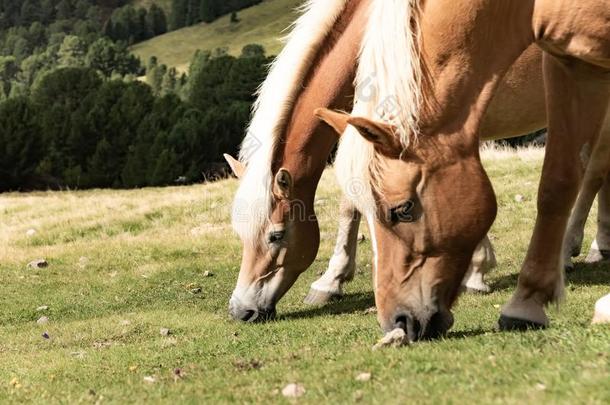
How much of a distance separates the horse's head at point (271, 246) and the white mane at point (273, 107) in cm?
1

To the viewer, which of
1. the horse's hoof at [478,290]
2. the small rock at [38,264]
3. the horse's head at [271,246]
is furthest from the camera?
the small rock at [38,264]

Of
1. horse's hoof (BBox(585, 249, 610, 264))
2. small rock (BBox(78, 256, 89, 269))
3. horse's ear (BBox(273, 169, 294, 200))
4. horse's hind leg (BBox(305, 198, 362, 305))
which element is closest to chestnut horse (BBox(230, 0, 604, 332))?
horse's ear (BBox(273, 169, 294, 200))

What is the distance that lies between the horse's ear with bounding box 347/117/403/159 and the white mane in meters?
2.62

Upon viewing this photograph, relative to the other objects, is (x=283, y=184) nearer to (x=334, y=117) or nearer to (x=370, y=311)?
(x=370, y=311)

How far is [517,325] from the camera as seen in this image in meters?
5.08

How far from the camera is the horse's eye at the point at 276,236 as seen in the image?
759 centimetres

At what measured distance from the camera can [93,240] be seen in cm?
1492

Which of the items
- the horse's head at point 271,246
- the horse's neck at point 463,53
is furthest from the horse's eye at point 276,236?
the horse's neck at point 463,53

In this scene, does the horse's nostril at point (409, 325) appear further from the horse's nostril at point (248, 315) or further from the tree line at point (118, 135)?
the tree line at point (118, 135)

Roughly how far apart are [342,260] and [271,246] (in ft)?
4.78

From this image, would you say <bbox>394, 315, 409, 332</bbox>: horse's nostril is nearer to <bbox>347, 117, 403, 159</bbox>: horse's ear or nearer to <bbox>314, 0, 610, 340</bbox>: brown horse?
<bbox>314, 0, 610, 340</bbox>: brown horse

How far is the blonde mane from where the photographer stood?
4621mm

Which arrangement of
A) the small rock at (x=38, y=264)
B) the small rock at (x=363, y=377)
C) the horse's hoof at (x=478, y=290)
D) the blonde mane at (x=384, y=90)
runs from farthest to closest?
1. the small rock at (x=38, y=264)
2. the horse's hoof at (x=478, y=290)
3. the blonde mane at (x=384, y=90)
4. the small rock at (x=363, y=377)

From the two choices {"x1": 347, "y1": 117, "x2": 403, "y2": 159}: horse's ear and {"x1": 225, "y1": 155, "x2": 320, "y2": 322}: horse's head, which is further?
{"x1": 225, "y1": 155, "x2": 320, "y2": 322}: horse's head
